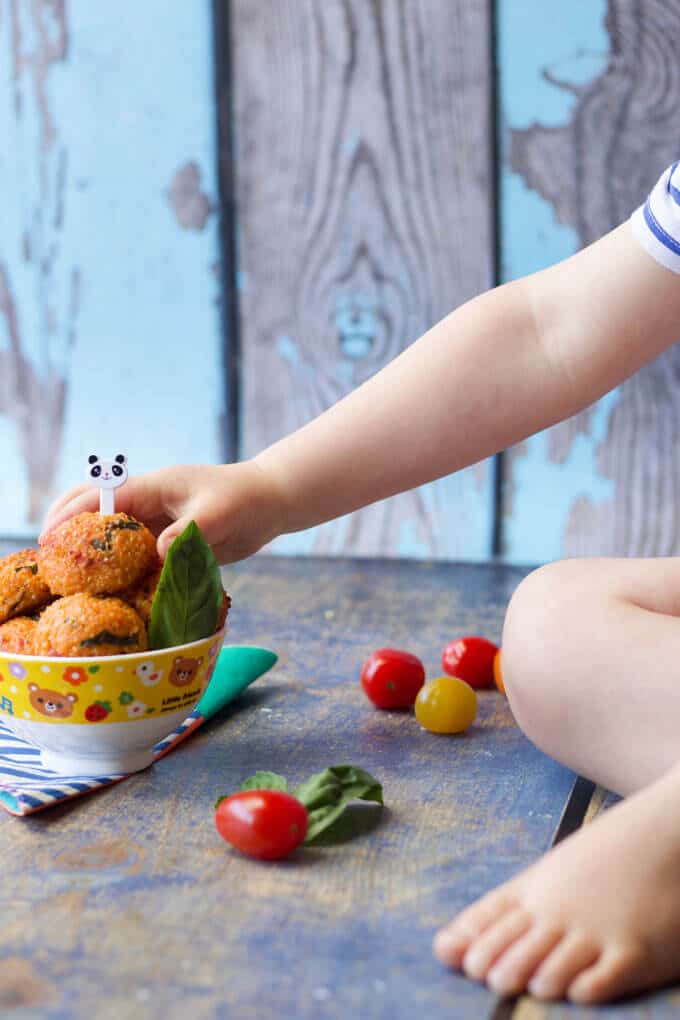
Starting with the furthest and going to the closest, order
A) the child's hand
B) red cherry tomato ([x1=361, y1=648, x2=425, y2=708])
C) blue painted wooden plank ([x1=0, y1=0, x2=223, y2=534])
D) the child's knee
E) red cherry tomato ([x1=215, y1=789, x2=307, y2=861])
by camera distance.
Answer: blue painted wooden plank ([x1=0, y1=0, x2=223, y2=534]) → red cherry tomato ([x1=361, y1=648, x2=425, y2=708]) → the child's hand → the child's knee → red cherry tomato ([x1=215, y1=789, x2=307, y2=861])

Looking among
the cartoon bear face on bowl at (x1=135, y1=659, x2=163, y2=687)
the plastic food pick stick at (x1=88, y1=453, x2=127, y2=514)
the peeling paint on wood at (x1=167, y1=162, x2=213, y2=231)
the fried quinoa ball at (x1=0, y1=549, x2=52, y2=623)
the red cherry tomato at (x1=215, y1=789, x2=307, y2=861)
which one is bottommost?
the red cherry tomato at (x1=215, y1=789, x2=307, y2=861)

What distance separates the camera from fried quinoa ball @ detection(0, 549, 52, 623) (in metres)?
1.00

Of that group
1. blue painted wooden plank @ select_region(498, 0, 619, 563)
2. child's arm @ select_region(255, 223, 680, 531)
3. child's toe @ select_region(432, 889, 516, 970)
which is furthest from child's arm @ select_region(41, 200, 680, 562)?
blue painted wooden plank @ select_region(498, 0, 619, 563)

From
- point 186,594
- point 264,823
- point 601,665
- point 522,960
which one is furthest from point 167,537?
point 522,960

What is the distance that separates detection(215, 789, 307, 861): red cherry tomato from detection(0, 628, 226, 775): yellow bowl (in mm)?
146

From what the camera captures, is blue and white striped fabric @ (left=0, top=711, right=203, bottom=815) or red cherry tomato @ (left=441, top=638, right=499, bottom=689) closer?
blue and white striped fabric @ (left=0, top=711, right=203, bottom=815)

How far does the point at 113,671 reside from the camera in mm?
958

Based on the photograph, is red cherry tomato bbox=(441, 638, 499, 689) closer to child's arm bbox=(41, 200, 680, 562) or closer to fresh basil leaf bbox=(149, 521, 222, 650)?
child's arm bbox=(41, 200, 680, 562)

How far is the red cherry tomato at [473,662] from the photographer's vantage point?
1.34m

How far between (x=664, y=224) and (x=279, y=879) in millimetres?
718

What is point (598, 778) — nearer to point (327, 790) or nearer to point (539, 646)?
point (539, 646)

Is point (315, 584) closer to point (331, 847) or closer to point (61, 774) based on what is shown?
point (61, 774)

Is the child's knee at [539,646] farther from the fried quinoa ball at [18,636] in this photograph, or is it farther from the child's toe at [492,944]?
the fried quinoa ball at [18,636]

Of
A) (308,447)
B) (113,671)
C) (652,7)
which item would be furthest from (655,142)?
(113,671)
